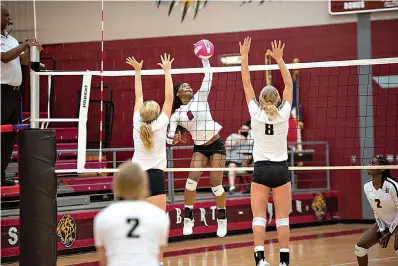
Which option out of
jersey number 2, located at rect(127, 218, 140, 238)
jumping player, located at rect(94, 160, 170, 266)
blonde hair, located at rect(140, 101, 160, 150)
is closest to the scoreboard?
blonde hair, located at rect(140, 101, 160, 150)

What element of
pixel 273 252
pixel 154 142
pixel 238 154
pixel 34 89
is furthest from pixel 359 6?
pixel 154 142

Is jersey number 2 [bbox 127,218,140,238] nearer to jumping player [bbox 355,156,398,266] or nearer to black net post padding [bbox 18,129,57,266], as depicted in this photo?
black net post padding [bbox 18,129,57,266]

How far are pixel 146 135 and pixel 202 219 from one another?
6484mm

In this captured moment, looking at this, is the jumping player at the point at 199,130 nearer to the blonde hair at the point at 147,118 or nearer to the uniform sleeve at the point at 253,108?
the uniform sleeve at the point at 253,108

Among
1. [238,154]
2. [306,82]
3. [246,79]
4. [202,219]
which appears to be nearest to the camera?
[246,79]

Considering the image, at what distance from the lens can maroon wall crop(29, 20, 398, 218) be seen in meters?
16.2

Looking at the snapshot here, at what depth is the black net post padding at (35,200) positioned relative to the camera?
9.11 metres

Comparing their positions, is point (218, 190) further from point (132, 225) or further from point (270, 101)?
point (132, 225)

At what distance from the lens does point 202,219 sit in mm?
14648

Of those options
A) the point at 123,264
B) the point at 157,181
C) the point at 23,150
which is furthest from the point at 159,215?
the point at 23,150

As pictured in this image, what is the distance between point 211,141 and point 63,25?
819cm

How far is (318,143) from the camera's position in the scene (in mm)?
16453

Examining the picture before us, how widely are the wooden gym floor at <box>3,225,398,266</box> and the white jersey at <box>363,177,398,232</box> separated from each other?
954 mm

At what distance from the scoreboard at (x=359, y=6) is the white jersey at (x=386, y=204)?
693 centimetres
